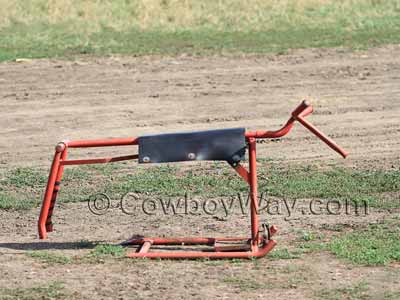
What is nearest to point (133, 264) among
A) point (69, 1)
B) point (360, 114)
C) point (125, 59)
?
point (360, 114)

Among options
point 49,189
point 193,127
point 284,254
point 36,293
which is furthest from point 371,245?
point 193,127

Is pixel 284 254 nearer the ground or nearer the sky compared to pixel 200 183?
nearer the ground

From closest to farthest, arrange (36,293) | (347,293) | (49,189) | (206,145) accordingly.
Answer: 1. (347,293)
2. (36,293)
3. (206,145)
4. (49,189)

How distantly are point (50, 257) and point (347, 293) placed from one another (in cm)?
254

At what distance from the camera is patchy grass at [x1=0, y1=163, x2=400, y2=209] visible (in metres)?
11.1

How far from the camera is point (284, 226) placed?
10.2 meters

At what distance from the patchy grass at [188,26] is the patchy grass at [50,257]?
10.5 meters

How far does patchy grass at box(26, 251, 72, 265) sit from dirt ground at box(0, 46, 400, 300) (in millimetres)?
74

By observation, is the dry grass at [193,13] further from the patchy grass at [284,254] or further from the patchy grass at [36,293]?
the patchy grass at [36,293]

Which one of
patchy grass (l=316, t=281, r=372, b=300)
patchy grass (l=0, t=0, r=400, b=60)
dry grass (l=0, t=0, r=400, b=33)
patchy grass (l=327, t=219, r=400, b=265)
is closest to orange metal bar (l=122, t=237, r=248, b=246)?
patchy grass (l=327, t=219, r=400, b=265)

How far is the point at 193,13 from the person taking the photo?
2372 cm

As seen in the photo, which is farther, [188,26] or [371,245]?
[188,26]

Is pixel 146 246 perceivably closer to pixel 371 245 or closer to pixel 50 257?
pixel 50 257

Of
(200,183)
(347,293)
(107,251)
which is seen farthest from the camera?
(200,183)
